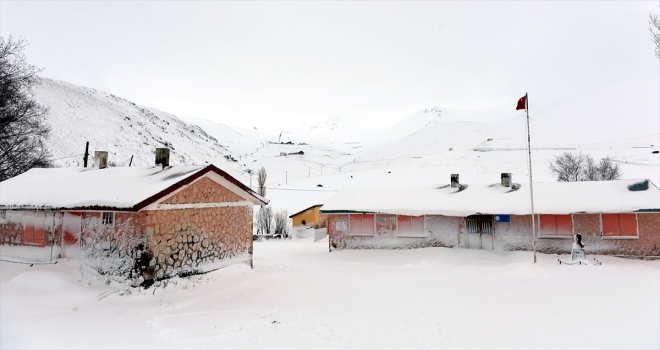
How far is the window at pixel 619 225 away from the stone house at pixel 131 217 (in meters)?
16.7

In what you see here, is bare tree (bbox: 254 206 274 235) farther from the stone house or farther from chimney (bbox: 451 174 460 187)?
the stone house

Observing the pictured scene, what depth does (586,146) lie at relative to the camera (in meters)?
81.5

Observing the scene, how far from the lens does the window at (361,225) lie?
21953 mm

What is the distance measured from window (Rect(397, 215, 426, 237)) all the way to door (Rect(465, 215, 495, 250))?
2310mm

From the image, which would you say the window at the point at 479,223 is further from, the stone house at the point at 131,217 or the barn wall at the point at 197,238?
the stone house at the point at 131,217

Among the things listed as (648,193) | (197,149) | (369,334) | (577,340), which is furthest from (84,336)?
(197,149)

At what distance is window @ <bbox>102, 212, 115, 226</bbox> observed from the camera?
1178 centimetres

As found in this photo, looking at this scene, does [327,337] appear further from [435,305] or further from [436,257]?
[436,257]

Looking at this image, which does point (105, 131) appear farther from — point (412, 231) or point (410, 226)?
point (412, 231)

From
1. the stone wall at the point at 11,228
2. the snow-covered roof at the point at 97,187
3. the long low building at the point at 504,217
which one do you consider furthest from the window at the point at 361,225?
the stone wall at the point at 11,228

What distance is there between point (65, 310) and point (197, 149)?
111m

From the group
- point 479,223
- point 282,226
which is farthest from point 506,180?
point 282,226

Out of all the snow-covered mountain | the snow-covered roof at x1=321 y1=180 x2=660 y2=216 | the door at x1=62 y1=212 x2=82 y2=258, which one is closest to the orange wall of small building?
the snow-covered mountain

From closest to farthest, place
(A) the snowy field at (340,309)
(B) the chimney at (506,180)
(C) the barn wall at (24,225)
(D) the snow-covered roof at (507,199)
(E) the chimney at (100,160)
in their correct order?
(A) the snowy field at (340,309) → (C) the barn wall at (24,225) → (E) the chimney at (100,160) → (D) the snow-covered roof at (507,199) → (B) the chimney at (506,180)
